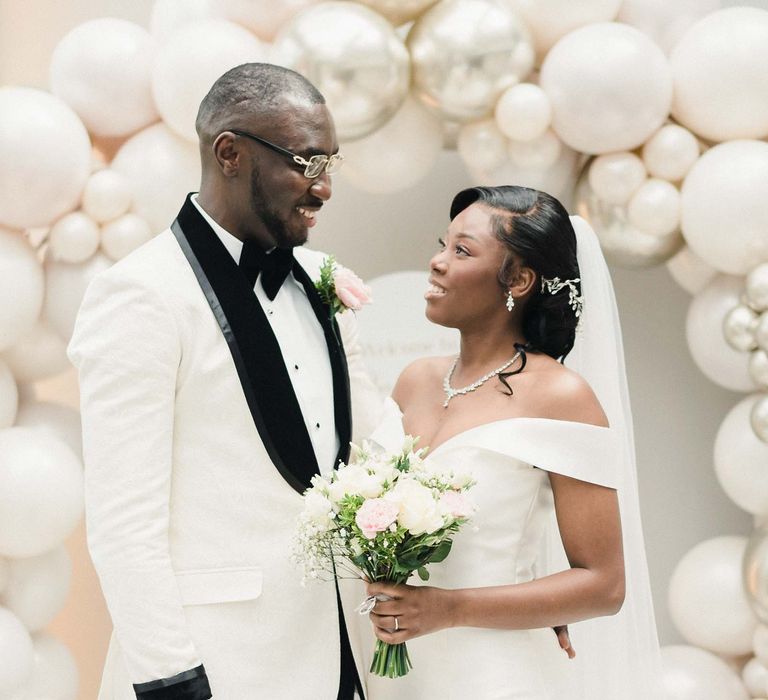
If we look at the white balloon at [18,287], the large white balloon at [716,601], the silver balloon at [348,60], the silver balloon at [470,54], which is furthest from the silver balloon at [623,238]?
Result: the white balloon at [18,287]

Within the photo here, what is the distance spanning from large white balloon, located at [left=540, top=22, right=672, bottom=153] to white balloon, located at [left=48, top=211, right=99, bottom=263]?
168cm

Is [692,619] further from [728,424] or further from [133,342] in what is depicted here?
[133,342]

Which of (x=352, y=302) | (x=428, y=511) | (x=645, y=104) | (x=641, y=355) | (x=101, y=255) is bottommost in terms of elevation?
(x=428, y=511)

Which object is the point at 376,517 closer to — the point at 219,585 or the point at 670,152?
the point at 219,585

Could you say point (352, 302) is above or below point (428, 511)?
above

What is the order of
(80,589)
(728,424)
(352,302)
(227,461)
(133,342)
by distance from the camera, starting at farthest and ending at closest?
1. (80,589)
2. (728,424)
3. (352,302)
4. (227,461)
5. (133,342)

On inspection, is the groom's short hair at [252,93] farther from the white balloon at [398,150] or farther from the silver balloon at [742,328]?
the silver balloon at [742,328]

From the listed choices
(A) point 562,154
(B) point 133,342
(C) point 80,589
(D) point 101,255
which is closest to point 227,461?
(B) point 133,342

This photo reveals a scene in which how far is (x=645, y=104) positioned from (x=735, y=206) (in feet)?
1.55

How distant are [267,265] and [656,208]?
185 centimetres

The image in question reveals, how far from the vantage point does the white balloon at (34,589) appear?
152 inches

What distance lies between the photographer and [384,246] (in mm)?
4898

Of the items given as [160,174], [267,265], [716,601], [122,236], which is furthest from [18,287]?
[716,601]

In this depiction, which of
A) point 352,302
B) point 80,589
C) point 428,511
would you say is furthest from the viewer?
point 80,589
